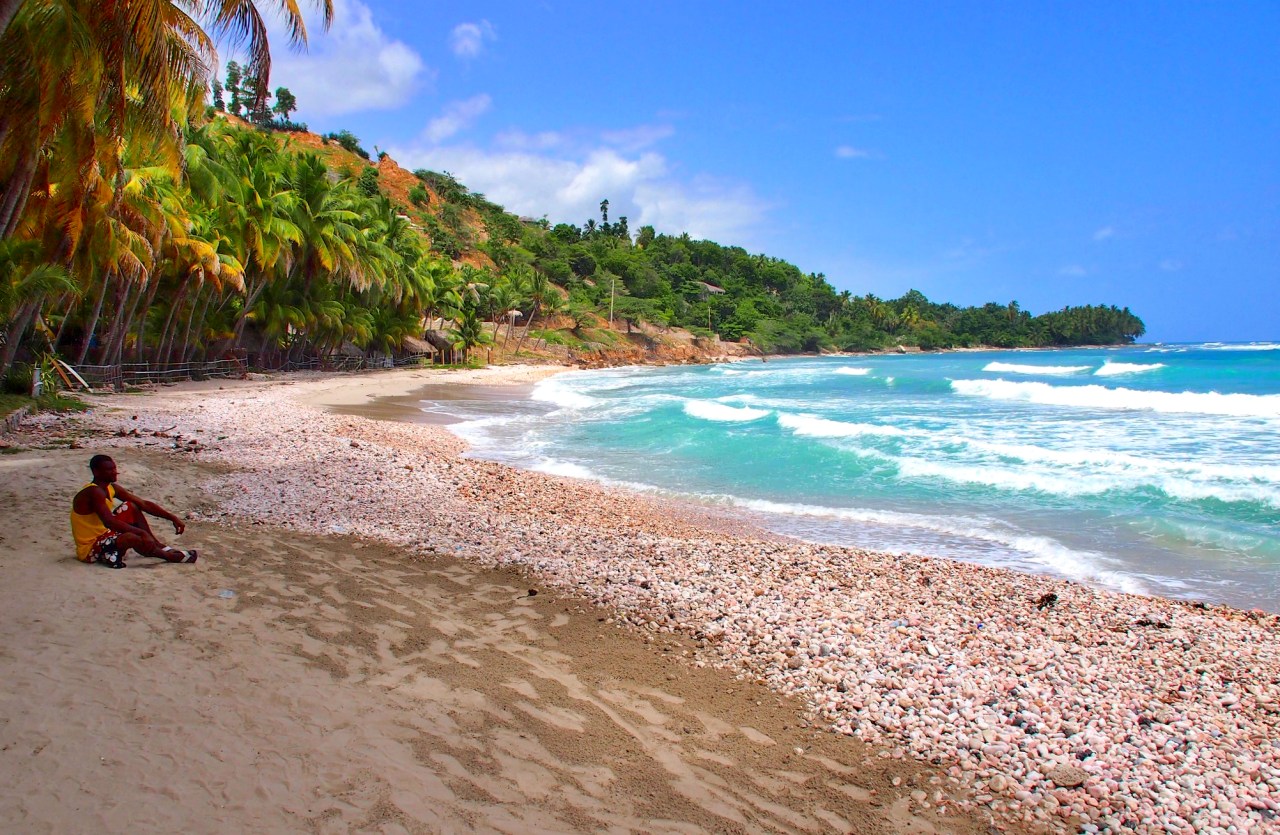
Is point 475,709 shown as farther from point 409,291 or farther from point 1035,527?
point 409,291

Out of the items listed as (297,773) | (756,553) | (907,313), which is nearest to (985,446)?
(756,553)

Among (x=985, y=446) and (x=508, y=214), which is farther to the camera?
(x=508, y=214)

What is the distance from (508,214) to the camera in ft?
329

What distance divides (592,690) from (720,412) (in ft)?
68.1

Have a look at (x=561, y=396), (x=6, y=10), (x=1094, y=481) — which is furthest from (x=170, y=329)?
(x=1094, y=481)

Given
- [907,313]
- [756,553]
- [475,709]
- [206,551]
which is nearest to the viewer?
[475,709]

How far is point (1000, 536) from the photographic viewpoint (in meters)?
9.80

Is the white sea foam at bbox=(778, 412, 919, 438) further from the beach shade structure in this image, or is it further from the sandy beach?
the beach shade structure

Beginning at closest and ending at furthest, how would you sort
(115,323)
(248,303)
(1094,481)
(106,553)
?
(106,553) < (1094,481) < (115,323) < (248,303)

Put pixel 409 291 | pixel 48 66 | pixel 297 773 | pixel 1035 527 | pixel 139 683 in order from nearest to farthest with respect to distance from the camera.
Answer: pixel 297 773, pixel 139 683, pixel 48 66, pixel 1035 527, pixel 409 291

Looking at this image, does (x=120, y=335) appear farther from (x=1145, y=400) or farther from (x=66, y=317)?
(x=1145, y=400)

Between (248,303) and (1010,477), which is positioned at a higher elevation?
(248,303)

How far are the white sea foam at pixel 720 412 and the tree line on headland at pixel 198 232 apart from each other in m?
15.6

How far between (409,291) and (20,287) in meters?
29.9
